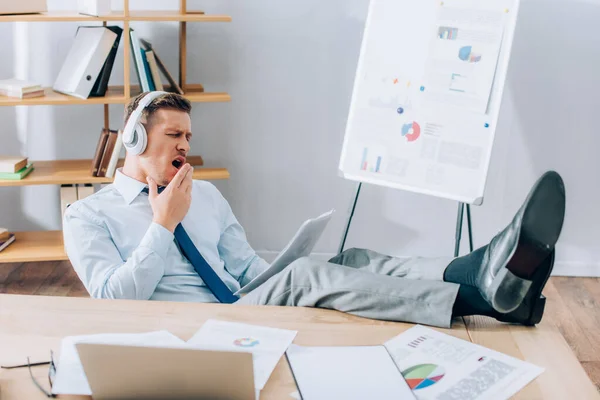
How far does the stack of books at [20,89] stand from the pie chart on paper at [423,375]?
2311mm

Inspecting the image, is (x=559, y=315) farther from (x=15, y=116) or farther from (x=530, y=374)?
(x=15, y=116)

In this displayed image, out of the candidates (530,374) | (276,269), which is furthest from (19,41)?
(530,374)

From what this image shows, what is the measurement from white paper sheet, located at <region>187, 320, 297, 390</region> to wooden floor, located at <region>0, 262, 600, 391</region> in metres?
1.75

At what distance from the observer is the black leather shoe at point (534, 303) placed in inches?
59.5

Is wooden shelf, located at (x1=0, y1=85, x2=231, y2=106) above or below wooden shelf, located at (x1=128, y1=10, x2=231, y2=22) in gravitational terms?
below

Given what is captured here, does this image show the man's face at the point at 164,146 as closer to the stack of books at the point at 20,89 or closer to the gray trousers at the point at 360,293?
the gray trousers at the point at 360,293

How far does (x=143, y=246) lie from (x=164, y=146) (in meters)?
0.30

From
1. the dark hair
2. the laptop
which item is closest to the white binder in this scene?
the dark hair

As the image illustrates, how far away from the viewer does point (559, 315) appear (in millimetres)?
3207

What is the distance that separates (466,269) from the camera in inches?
68.7

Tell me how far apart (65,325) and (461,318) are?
2.58 ft

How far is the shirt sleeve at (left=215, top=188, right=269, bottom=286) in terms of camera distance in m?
2.20

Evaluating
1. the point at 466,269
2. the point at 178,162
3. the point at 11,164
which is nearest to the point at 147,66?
the point at 11,164

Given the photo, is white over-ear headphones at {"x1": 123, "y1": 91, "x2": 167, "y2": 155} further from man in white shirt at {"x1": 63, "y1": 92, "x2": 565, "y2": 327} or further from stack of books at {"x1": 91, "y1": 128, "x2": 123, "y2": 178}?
stack of books at {"x1": 91, "y1": 128, "x2": 123, "y2": 178}
